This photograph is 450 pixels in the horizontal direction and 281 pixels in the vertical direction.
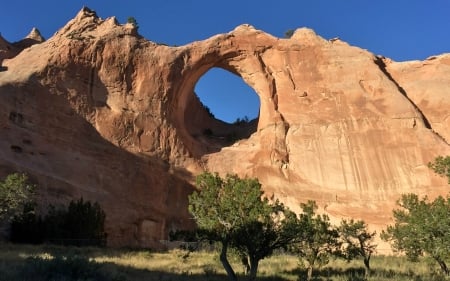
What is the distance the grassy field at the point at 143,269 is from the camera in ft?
38.3

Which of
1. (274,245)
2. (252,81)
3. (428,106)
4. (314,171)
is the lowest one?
(274,245)

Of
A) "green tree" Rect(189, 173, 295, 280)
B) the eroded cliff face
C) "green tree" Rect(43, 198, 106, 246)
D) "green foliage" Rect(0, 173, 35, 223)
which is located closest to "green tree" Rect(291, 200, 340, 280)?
"green tree" Rect(189, 173, 295, 280)

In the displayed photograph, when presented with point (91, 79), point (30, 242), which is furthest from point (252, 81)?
point (30, 242)

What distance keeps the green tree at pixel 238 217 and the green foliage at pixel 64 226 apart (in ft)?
47.8

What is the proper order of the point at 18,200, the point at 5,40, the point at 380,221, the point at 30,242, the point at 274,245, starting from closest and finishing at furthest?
the point at 274,245 → the point at 18,200 → the point at 30,242 → the point at 380,221 → the point at 5,40

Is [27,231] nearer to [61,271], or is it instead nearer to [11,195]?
[11,195]

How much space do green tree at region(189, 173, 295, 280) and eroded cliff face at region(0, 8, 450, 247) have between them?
60.3ft

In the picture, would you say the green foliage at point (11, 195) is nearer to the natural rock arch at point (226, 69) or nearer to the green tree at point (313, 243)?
the green tree at point (313, 243)

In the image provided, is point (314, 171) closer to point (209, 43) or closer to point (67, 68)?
point (209, 43)

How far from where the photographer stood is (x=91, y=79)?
3781 cm

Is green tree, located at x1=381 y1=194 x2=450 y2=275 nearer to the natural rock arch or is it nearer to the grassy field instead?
the grassy field

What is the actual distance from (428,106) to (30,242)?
32157mm

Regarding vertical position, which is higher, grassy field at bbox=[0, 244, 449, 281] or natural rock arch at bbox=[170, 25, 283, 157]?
natural rock arch at bbox=[170, 25, 283, 157]

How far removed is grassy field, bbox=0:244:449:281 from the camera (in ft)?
38.3
